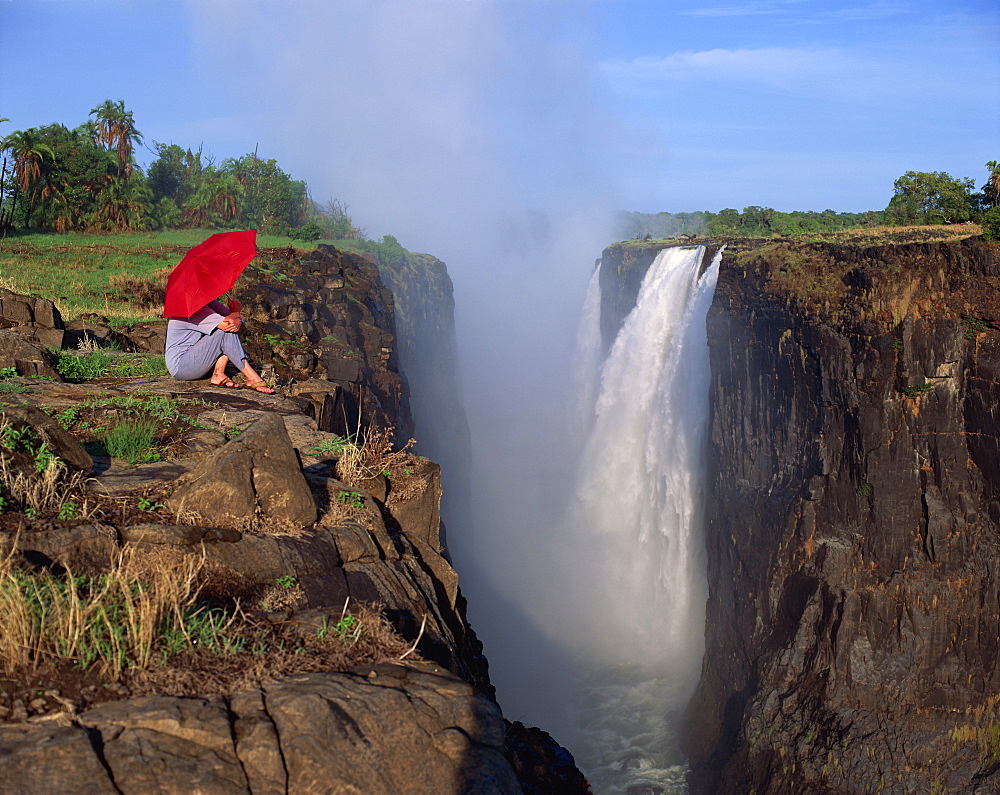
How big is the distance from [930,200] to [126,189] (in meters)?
31.6

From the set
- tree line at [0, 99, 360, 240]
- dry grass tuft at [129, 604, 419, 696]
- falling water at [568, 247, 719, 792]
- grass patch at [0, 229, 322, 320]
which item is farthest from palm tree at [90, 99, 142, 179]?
dry grass tuft at [129, 604, 419, 696]

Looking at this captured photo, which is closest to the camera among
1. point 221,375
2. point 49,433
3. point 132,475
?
point 49,433

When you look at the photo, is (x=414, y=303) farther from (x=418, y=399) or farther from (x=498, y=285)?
(x=498, y=285)

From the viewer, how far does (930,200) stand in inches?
916

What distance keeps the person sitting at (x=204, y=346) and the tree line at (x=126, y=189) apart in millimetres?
24851

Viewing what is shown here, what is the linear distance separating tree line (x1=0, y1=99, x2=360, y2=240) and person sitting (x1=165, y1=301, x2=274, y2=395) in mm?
24851

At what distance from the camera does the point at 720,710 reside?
1830cm

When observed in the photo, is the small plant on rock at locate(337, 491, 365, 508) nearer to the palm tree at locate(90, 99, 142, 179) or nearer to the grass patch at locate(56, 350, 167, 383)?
the grass patch at locate(56, 350, 167, 383)

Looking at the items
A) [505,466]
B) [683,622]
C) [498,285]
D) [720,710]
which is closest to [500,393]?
[505,466]

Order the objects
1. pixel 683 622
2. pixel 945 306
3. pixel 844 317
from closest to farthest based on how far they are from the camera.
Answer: pixel 945 306, pixel 844 317, pixel 683 622

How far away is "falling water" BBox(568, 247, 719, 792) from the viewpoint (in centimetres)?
1950

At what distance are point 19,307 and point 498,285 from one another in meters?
65.1

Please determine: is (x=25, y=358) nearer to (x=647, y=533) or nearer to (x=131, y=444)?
(x=131, y=444)

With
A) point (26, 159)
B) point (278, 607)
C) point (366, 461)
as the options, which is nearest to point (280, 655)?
point (278, 607)
